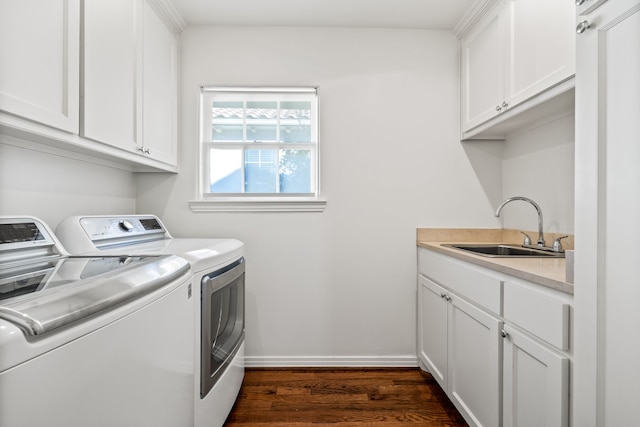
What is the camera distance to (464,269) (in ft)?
5.07

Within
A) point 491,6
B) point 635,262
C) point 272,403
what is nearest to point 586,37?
point 635,262

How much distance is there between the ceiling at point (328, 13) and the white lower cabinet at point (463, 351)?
69.1 inches

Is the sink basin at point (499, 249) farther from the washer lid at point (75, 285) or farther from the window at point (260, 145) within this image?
the washer lid at point (75, 285)

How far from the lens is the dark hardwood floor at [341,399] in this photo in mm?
1649

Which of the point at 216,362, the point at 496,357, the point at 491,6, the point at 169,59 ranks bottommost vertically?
the point at 216,362

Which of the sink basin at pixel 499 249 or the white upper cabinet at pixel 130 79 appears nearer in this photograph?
the white upper cabinet at pixel 130 79

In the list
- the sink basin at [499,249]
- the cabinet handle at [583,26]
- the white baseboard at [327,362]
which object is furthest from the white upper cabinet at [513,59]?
the white baseboard at [327,362]

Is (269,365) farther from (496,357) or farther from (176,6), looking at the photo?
(176,6)

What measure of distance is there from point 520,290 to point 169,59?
2.31 meters

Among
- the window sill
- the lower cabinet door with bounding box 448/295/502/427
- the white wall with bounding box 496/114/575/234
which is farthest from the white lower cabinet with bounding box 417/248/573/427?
the window sill

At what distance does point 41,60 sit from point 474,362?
2100mm

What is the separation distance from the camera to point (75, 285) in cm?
69

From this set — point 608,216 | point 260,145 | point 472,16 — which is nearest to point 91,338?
point 608,216

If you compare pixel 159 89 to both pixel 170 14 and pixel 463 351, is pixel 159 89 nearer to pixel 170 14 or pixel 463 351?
pixel 170 14
